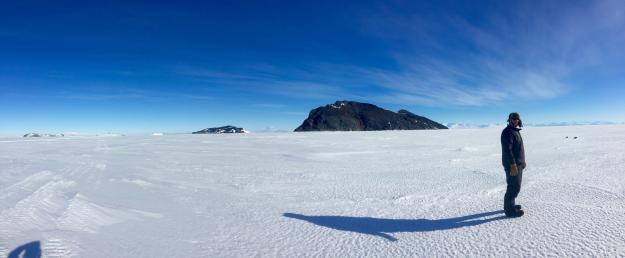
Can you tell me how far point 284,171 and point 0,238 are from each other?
7245 millimetres

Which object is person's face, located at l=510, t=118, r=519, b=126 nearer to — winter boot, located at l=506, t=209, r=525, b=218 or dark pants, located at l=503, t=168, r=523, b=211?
dark pants, located at l=503, t=168, r=523, b=211

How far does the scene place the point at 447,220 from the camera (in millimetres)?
5238

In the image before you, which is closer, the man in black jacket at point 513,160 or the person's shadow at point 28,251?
the person's shadow at point 28,251

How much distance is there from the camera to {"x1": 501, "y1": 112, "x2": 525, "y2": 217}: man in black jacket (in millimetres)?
5234

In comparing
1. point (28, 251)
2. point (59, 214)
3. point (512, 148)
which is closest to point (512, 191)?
point (512, 148)

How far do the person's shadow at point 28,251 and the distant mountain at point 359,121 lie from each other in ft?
498

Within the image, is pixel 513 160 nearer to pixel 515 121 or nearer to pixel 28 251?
pixel 515 121

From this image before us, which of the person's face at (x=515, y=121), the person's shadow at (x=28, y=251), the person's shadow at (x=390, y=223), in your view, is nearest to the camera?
the person's shadow at (x=28, y=251)

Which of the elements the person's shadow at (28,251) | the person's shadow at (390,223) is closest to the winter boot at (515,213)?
the person's shadow at (390,223)

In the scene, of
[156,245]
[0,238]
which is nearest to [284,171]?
[156,245]

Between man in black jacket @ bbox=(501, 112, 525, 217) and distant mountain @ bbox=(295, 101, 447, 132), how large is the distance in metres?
151

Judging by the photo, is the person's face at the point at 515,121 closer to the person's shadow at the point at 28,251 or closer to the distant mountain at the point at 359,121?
the person's shadow at the point at 28,251

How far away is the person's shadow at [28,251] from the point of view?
3.85 meters

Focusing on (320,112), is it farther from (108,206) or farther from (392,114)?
(108,206)
